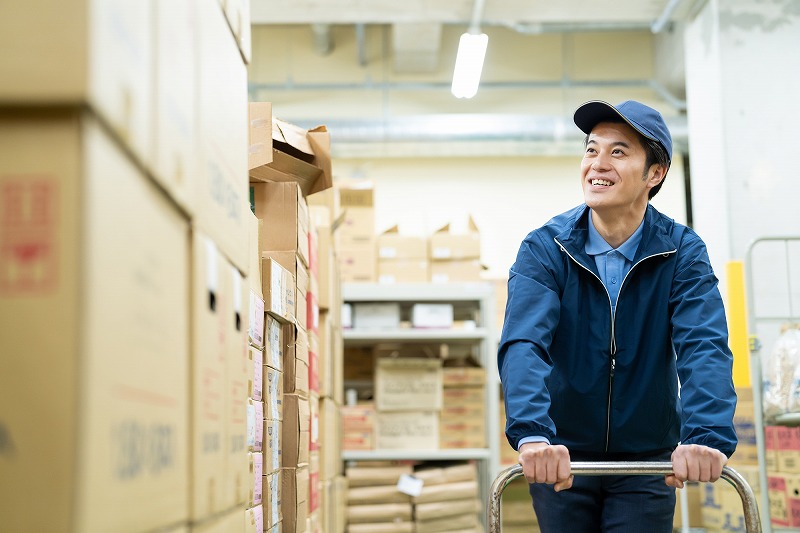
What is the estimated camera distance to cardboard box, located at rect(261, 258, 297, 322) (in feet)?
7.64

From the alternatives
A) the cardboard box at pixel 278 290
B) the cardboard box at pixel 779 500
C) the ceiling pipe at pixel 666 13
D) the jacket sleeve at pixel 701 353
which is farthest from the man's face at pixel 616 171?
the ceiling pipe at pixel 666 13

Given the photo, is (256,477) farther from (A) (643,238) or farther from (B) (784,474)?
(B) (784,474)

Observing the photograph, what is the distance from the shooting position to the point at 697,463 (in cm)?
187

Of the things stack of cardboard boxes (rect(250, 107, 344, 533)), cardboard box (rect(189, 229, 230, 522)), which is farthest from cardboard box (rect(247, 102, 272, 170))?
cardboard box (rect(189, 229, 230, 522))

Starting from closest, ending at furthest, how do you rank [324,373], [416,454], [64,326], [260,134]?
[64,326], [260,134], [324,373], [416,454]

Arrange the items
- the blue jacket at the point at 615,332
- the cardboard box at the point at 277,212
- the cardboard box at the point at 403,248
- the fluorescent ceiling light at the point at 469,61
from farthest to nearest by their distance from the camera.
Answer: the cardboard box at the point at 403,248, the fluorescent ceiling light at the point at 469,61, the cardboard box at the point at 277,212, the blue jacket at the point at 615,332

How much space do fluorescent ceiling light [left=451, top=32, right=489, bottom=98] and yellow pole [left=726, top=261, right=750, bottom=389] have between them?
211cm

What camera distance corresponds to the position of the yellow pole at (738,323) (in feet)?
18.3

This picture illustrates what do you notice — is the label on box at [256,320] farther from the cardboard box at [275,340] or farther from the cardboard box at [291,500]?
the cardboard box at [291,500]

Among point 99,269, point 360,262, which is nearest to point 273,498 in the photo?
point 99,269

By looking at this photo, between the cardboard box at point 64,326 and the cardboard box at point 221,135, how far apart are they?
0.33 m

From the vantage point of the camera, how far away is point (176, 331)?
3.34ft

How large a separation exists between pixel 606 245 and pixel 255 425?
95 centimetres

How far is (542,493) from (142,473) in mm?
1489
